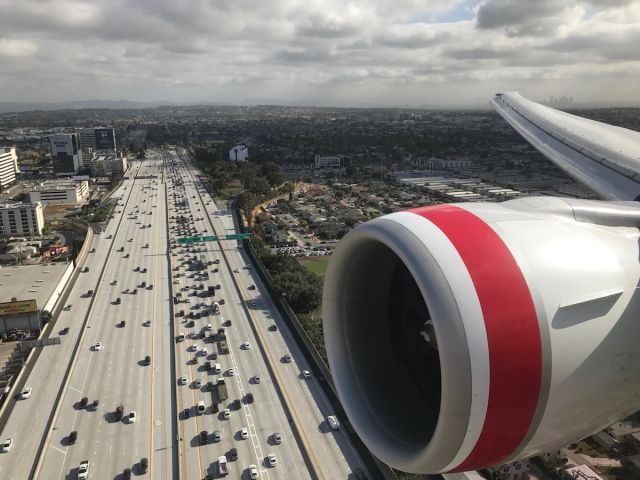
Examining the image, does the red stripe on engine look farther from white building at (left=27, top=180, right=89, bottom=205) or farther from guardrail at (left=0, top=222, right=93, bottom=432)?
white building at (left=27, top=180, right=89, bottom=205)

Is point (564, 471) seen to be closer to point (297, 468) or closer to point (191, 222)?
point (297, 468)

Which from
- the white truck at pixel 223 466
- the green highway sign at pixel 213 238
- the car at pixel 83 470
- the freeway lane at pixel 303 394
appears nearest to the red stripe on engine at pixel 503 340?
the freeway lane at pixel 303 394

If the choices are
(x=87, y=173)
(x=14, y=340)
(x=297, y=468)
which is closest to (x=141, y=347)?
(x=14, y=340)

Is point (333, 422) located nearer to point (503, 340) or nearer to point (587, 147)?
point (587, 147)

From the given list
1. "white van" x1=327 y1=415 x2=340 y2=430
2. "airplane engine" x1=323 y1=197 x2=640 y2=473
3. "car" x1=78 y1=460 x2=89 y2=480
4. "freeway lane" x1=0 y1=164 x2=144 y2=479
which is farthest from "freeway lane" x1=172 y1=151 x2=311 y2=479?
"airplane engine" x1=323 y1=197 x2=640 y2=473

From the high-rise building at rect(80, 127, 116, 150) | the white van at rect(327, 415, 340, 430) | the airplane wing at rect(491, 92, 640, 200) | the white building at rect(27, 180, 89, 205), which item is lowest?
the white van at rect(327, 415, 340, 430)

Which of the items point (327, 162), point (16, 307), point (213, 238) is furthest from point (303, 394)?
point (327, 162)
